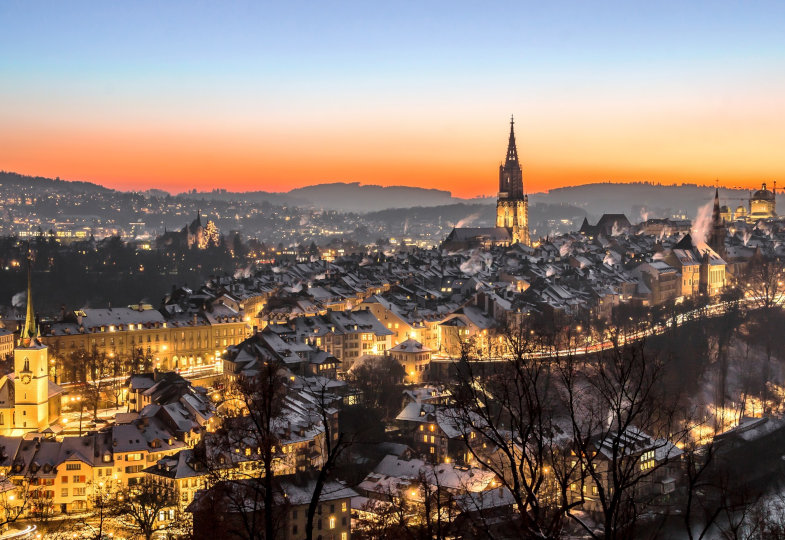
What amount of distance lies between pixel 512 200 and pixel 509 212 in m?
1.37

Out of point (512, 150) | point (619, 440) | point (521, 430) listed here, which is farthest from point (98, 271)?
point (619, 440)

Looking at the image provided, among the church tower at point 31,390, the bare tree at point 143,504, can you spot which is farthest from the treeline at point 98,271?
the bare tree at point 143,504

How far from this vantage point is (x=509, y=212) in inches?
3935

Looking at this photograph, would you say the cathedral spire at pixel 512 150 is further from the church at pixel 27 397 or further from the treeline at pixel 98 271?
the church at pixel 27 397

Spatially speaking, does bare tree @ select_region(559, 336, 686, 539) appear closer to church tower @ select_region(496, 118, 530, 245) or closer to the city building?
the city building

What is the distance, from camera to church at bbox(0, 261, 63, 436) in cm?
3247

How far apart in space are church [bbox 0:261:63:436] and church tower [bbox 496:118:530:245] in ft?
225

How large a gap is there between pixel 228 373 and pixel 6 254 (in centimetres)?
5003

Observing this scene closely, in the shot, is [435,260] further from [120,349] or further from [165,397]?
[165,397]

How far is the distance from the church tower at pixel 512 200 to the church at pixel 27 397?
68.5 m

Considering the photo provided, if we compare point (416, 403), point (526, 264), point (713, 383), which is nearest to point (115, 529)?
point (416, 403)

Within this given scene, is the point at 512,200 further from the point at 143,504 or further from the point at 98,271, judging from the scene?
the point at 143,504

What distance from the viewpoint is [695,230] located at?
99188mm

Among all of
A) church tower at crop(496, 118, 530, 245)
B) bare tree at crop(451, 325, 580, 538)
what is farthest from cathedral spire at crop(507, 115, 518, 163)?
bare tree at crop(451, 325, 580, 538)
